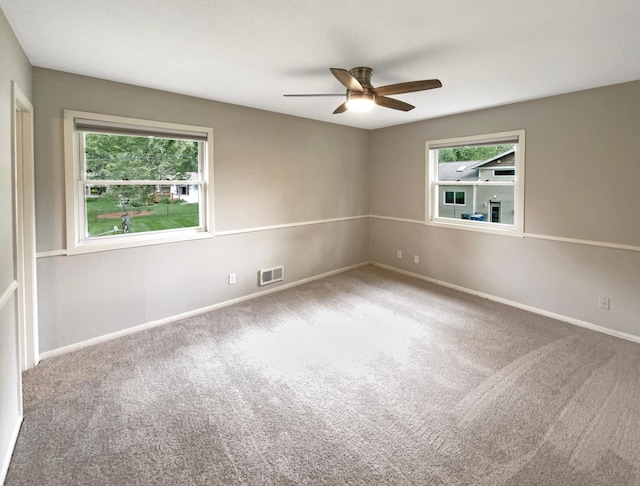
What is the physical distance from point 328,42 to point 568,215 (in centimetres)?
299

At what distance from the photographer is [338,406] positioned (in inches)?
84.3

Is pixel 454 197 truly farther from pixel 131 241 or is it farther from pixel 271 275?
pixel 131 241

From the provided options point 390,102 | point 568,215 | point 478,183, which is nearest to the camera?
point 390,102

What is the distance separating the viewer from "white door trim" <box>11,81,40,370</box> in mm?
2334

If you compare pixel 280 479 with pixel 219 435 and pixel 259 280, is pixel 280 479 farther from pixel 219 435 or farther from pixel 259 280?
pixel 259 280

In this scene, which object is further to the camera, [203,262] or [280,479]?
[203,262]

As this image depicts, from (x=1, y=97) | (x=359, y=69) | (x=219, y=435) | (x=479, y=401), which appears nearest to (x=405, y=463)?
(x=479, y=401)

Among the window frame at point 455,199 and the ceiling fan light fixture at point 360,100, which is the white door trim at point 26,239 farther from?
the window frame at point 455,199

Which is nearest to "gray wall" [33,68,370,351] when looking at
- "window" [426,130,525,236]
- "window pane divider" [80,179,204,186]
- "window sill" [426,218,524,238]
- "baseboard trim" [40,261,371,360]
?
"baseboard trim" [40,261,371,360]

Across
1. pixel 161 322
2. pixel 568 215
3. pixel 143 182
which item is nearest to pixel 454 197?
pixel 568 215

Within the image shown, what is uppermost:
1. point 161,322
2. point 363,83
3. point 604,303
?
point 363,83

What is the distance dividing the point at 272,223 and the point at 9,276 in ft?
8.89

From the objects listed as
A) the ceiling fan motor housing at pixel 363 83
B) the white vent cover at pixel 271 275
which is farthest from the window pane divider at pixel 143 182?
the ceiling fan motor housing at pixel 363 83

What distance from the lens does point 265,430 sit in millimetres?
1919
